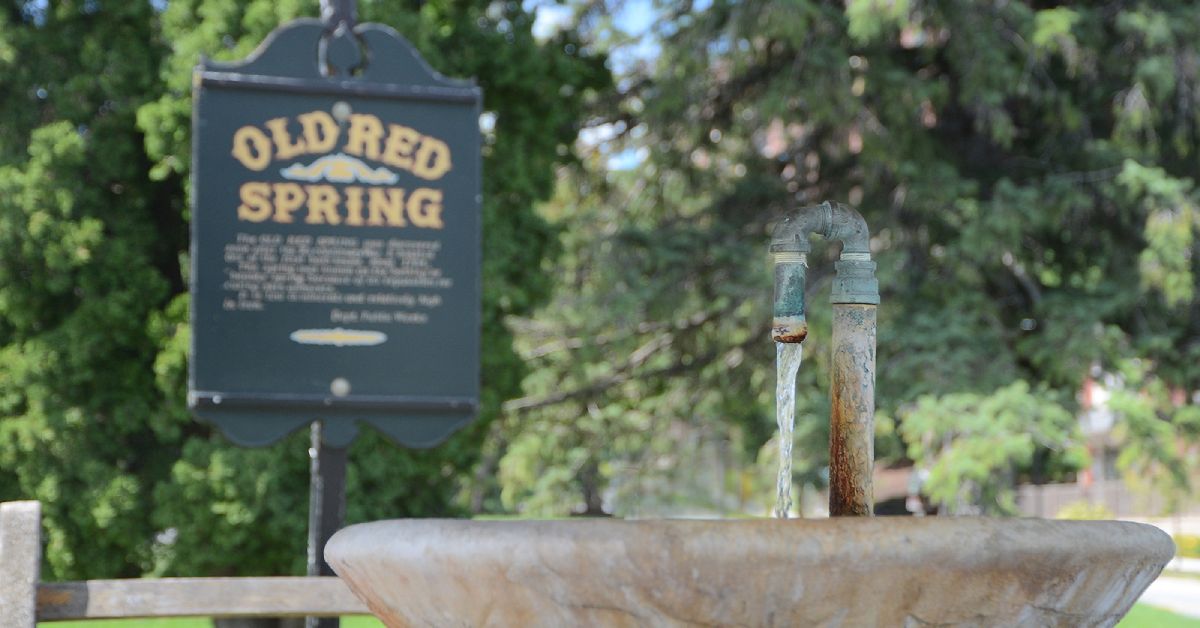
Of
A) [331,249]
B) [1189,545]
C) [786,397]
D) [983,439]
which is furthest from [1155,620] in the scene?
[1189,545]

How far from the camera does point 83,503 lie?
26.2 feet

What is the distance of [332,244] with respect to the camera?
642 cm

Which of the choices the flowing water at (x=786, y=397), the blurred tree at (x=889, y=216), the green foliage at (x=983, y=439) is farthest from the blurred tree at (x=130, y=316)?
the flowing water at (x=786, y=397)

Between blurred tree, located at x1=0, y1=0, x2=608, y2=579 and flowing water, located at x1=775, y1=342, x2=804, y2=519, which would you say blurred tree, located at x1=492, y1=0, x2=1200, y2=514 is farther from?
flowing water, located at x1=775, y1=342, x2=804, y2=519

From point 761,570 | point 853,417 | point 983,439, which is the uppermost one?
point 853,417

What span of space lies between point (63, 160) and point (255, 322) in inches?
99.7

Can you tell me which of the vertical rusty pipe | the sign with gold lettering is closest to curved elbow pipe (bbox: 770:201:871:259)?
the vertical rusty pipe

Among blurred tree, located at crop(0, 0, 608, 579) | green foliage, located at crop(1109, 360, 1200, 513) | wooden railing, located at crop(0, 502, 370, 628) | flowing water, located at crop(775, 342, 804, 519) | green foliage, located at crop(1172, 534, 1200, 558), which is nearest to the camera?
flowing water, located at crop(775, 342, 804, 519)

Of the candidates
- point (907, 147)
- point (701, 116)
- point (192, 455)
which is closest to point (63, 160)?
point (192, 455)

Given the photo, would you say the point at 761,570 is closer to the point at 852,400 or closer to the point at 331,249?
the point at 852,400

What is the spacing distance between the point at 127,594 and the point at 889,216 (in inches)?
275

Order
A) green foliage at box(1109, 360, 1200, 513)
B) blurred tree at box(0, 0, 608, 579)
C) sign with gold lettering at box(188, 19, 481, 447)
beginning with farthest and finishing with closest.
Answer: green foliage at box(1109, 360, 1200, 513) < blurred tree at box(0, 0, 608, 579) < sign with gold lettering at box(188, 19, 481, 447)

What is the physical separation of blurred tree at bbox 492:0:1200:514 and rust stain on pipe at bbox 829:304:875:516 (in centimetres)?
633

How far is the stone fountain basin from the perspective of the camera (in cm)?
213
